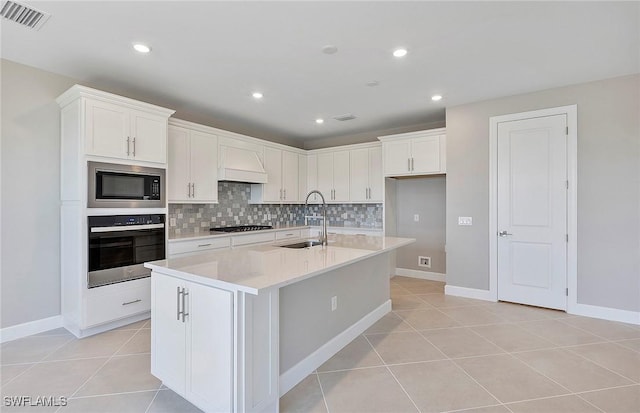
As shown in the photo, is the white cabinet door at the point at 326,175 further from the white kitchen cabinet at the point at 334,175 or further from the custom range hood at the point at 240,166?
the custom range hood at the point at 240,166

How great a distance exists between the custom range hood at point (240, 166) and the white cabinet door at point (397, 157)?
1.98 meters

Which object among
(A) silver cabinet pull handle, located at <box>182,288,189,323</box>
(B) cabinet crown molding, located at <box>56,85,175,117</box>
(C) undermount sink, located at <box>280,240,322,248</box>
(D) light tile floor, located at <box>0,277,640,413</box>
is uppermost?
(B) cabinet crown molding, located at <box>56,85,175,117</box>

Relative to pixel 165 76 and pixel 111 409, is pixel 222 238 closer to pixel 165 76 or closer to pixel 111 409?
pixel 165 76

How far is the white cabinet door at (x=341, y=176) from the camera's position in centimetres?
537

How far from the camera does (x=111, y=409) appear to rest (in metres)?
1.83

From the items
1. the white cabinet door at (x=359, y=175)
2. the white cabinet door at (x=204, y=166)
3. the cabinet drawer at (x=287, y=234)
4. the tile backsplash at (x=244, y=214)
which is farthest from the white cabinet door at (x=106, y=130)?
the white cabinet door at (x=359, y=175)

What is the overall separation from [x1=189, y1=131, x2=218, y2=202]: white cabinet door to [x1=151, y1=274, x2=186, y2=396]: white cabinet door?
226 centimetres

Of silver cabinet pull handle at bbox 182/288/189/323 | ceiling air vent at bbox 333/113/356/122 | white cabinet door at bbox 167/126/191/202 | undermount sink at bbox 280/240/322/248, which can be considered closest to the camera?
silver cabinet pull handle at bbox 182/288/189/323

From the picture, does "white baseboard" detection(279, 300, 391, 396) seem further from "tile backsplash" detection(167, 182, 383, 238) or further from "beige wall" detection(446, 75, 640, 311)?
"beige wall" detection(446, 75, 640, 311)

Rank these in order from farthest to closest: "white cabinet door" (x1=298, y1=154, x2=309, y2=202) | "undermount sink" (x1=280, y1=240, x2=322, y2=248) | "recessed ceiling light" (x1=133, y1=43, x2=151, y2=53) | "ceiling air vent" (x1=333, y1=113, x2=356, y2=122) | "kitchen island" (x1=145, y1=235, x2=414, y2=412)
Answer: "white cabinet door" (x1=298, y1=154, x2=309, y2=202)
"ceiling air vent" (x1=333, y1=113, x2=356, y2=122)
"undermount sink" (x1=280, y1=240, x2=322, y2=248)
"recessed ceiling light" (x1=133, y1=43, x2=151, y2=53)
"kitchen island" (x1=145, y1=235, x2=414, y2=412)

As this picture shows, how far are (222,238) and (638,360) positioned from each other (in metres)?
4.26

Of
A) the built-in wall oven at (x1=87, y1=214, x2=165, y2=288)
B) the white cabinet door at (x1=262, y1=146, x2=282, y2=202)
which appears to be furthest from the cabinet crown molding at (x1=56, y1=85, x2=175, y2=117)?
the white cabinet door at (x1=262, y1=146, x2=282, y2=202)

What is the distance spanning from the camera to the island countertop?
1.59 metres

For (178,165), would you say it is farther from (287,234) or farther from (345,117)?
(345,117)
